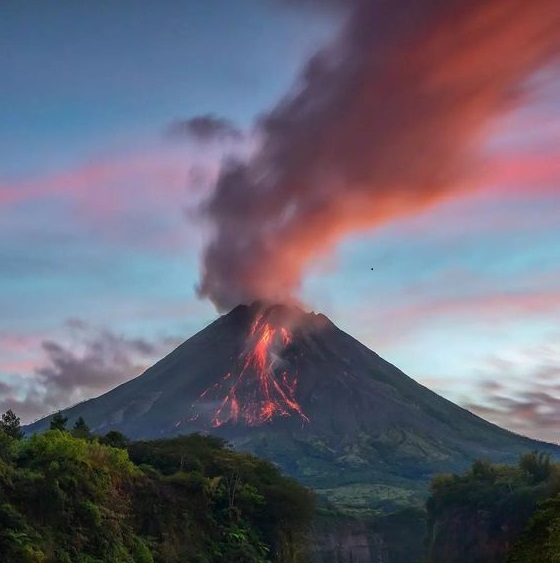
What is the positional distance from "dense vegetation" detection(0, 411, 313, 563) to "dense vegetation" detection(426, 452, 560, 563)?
1965cm

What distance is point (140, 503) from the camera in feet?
144

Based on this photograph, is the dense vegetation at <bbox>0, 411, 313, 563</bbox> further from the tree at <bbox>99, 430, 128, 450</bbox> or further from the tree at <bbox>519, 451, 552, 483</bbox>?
the tree at <bbox>519, 451, 552, 483</bbox>

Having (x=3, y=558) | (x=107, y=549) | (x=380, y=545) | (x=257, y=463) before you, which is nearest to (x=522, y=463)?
(x=257, y=463)

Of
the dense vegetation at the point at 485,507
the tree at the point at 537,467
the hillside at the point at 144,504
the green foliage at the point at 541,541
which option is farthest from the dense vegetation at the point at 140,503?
the tree at the point at 537,467

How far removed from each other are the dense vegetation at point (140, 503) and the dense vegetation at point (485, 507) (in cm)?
1965

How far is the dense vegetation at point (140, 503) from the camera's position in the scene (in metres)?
33.5

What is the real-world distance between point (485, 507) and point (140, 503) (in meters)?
45.4

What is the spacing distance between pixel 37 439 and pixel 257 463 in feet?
94.9

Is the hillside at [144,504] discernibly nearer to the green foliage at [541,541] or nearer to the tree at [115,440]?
the tree at [115,440]

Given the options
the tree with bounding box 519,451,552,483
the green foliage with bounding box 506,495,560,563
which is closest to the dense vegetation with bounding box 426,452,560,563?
the tree with bounding box 519,451,552,483

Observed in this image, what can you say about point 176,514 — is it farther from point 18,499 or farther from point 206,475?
point 18,499

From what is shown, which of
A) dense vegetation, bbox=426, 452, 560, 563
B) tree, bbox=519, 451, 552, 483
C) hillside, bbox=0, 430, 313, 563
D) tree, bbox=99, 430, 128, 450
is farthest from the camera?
tree, bbox=519, 451, 552, 483

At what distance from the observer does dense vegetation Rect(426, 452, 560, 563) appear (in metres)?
73.4

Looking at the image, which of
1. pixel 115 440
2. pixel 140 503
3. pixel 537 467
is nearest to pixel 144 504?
pixel 140 503
